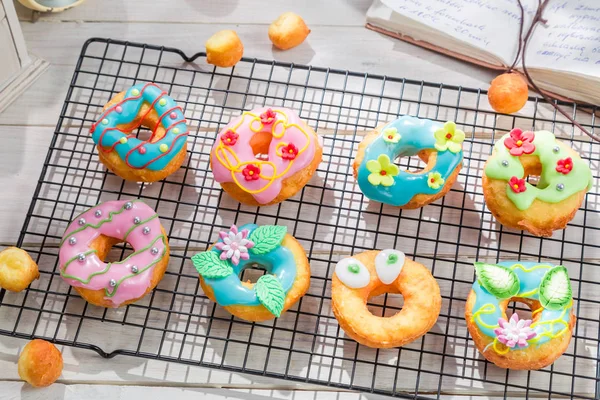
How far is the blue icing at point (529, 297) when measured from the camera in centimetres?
219

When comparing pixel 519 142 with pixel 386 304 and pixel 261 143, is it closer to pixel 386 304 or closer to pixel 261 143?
pixel 386 304

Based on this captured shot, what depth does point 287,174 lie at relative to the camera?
236cm

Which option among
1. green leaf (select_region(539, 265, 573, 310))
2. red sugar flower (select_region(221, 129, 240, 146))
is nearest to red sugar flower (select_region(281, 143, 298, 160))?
red sugar flower (select_region(221, 129, 240, 146))

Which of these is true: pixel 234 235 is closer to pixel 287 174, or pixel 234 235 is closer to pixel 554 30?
pixel 287 174

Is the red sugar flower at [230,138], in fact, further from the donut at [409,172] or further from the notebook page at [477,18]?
the notebook page at [477,18]

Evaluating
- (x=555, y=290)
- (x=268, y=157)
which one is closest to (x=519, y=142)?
(x=555, y=290)

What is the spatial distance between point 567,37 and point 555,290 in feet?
2.78

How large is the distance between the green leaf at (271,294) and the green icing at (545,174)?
651 mm

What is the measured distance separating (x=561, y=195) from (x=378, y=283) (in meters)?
0.54

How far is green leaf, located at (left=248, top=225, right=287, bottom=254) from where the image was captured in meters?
2.29

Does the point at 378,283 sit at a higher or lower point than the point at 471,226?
lower

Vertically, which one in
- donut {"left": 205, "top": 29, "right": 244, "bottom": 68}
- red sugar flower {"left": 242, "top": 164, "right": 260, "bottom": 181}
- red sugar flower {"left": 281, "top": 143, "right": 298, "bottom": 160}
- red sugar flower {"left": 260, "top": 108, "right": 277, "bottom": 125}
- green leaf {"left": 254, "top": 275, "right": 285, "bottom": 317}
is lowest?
green leaf {"left": 254, "top": 275, "right": 285, "bottom": 317}

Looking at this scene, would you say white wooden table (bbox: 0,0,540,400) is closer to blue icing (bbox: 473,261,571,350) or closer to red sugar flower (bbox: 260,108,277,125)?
red sugar flower (bbox: 260,108,277,125)

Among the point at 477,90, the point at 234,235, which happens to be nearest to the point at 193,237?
the point at 234,235
